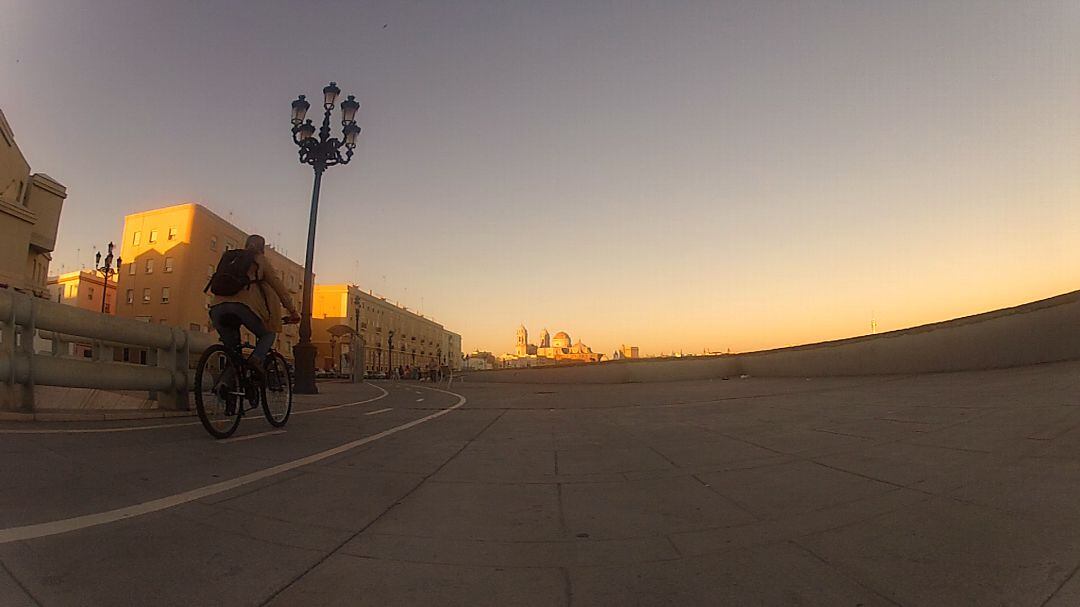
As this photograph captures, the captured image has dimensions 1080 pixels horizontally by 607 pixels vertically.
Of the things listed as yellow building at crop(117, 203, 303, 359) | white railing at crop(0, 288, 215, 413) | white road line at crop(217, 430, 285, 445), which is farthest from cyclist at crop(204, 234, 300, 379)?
yellow building at crop(117, 203, 303, 359)

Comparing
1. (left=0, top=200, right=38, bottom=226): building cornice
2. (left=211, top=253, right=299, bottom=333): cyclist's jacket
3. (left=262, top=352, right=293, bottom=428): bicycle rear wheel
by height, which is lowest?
(left=262, top=352, right=293, bottom=428): bicycle rear wheel

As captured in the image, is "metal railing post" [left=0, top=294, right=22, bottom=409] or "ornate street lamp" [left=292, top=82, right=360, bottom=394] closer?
"metal railing post" [left=0, top=294, right=22, bottom=409]

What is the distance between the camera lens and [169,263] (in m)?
53.9

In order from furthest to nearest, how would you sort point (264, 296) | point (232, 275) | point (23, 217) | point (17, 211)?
1. point (23, 217)
2. point (17, 211)
3. point (264, 296)
4. point (232, 275)

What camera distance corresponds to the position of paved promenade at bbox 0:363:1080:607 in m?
1.85

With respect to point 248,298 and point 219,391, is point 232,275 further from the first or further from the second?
point 219,391

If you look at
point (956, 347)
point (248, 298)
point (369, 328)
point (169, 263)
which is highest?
point (169, 263)

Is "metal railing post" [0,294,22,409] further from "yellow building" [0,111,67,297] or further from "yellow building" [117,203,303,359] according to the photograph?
"yellow building" [117,203,303,359]

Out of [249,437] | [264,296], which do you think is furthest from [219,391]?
[264,296]

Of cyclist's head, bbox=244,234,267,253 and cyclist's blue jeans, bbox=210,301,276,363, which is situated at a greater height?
cyclist's head, bbox=244,234,267,253

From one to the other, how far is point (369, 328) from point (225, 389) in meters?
94.0

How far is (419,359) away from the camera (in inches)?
4867

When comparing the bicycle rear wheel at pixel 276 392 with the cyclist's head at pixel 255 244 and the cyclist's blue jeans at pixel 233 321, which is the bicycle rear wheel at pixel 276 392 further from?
the cyclist's head at pixel 255 244

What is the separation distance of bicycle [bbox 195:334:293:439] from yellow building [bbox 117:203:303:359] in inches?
2204
